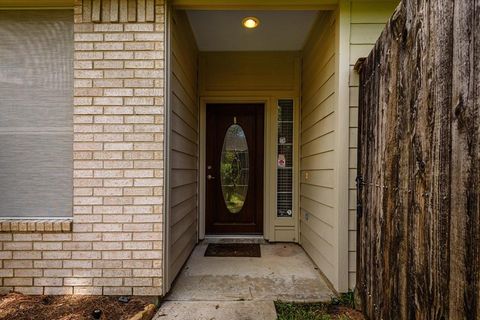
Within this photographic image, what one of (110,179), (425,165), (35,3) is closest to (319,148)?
(425,165)

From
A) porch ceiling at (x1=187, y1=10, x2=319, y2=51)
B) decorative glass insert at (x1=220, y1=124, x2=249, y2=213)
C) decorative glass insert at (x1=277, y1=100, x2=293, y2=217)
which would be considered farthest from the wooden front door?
porch ceiling at (x1=187, y1=10, x2=319, y2=51)

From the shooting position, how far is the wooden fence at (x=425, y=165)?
984mm

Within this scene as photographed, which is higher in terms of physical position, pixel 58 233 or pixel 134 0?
pixel 134 0

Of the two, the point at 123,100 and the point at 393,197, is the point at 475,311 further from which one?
the point at 123,100

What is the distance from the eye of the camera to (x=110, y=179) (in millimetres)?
2229

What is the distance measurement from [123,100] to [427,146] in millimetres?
2021

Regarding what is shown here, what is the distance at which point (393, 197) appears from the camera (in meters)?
1.57

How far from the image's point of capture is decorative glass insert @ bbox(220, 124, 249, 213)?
4.05m

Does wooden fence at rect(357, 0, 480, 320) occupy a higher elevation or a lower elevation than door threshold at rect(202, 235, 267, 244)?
higher

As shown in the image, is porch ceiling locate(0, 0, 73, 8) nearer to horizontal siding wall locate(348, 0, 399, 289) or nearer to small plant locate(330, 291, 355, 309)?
horizontal siding wall locate(348, 0, 399, 289)

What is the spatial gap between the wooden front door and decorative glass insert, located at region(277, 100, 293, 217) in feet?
0.95

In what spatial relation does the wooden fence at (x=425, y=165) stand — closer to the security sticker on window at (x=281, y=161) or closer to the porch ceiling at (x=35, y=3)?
the security sticker on window at (x=281, y=161)

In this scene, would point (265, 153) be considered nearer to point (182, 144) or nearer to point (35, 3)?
point (182, 144)

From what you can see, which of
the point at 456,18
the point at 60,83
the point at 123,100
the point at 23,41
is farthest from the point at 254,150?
the point at 456,18
